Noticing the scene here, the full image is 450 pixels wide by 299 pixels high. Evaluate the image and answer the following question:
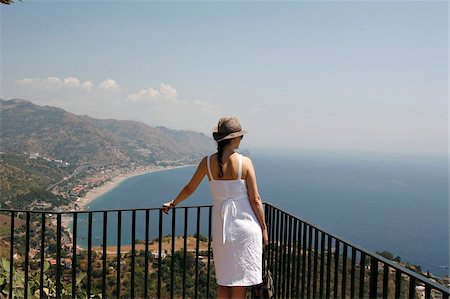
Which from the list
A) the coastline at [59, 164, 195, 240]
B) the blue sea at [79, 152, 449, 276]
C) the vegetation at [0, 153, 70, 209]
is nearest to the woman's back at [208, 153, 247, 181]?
the vegetation at [0, 153, 70, 209]

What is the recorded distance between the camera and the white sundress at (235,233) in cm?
277

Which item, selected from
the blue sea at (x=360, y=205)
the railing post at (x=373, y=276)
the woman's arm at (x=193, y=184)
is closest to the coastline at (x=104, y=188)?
the blue sea at (x=360, y=205)

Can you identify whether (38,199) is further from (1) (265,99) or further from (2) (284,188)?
(1) (265,99)

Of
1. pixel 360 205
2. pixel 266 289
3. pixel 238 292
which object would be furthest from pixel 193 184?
pixel 360 205

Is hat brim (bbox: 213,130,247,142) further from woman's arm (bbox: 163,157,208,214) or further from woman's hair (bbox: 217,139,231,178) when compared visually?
woman's arm (bbox: 163,157,208,214)

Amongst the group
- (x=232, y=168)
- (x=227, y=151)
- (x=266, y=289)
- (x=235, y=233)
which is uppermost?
(x=227, y=151)

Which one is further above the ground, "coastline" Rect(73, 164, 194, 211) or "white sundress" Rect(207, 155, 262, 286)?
"white sundress" Rect(207, 155, 262, 286)

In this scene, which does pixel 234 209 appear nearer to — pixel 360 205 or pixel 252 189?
pixel 252 189

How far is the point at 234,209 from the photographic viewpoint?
277cm

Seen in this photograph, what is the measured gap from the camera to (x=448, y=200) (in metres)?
112

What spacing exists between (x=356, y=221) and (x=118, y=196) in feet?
168

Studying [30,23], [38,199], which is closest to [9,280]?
[30,23]

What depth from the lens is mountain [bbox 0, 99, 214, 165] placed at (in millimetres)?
94919

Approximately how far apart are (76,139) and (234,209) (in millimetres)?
113542
